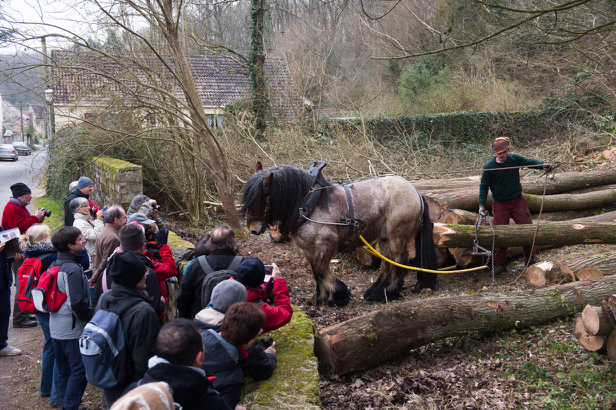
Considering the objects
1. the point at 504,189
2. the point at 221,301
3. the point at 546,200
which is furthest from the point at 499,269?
the point at 221,301

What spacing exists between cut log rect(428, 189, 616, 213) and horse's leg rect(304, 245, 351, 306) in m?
2.63

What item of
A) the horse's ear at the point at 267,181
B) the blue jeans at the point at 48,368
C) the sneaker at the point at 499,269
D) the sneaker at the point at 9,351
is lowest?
the sneaker at the point at 9,351

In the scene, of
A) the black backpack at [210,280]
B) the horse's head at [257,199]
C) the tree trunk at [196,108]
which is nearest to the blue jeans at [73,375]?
the black backpack at [210,280]

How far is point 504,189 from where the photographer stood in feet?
20.2

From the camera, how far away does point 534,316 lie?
4.23 meters

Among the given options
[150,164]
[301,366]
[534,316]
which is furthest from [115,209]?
[150,164]

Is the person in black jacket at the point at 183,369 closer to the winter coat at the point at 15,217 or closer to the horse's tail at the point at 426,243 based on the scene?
the horse's tail at the point at 426,243

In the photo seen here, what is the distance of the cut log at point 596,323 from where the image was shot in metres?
3.39

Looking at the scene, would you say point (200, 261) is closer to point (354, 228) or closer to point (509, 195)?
point (354, 228)

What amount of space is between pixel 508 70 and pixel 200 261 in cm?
2050

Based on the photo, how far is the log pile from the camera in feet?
10.9

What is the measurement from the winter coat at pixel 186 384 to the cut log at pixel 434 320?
1794 millimetres

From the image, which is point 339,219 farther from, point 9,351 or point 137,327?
point 9,351

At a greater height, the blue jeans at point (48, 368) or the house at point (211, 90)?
the house at point (211, 90)
